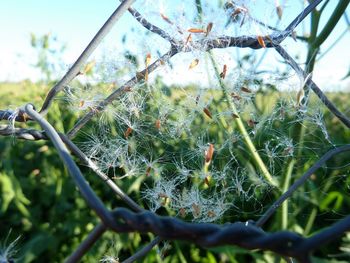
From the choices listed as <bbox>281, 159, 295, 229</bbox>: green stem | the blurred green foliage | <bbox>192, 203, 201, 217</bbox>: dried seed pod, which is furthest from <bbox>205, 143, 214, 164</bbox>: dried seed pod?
the blurred green foliage

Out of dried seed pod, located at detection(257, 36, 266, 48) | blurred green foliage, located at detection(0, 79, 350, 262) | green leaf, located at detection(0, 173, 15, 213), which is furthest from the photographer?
green leaf, located at detection(0, 173, 15, 213)

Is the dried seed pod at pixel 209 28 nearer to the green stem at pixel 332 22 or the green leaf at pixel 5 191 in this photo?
the green stem at pixel 332 22

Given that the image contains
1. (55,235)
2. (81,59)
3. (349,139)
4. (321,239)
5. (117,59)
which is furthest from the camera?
(55,235)

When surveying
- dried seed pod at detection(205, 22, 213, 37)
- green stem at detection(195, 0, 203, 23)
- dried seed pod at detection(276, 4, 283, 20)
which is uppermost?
green stem at detection(195, 0, 203, 23)

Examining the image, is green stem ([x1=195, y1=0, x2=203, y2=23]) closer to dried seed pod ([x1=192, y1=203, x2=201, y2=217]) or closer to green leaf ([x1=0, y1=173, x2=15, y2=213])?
dried seed pod ([x1=192, y1=203, x2=201, y2=217])

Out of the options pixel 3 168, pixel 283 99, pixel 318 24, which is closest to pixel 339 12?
pixel 318 24

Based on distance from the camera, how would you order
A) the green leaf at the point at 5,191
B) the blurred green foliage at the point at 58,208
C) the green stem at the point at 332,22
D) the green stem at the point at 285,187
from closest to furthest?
the green stem at the point at 332,22, the green stem at the point at 285,187, the blurred green foliage at the point at 58,208, the green leaf at the point at 5,191

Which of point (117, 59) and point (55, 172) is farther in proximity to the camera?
point (55, 172)

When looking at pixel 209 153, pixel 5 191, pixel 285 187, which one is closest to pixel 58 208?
pixel 5 191

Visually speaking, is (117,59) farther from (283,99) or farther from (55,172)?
(55,172)

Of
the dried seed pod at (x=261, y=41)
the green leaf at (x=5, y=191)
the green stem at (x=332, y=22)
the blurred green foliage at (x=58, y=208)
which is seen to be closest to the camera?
the dried seed pod at (x=261, y=41)

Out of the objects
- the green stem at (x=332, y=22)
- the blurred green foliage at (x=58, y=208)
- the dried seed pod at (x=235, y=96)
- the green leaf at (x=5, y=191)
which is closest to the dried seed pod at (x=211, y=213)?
the dried seed pod at (x=235, y=96)
